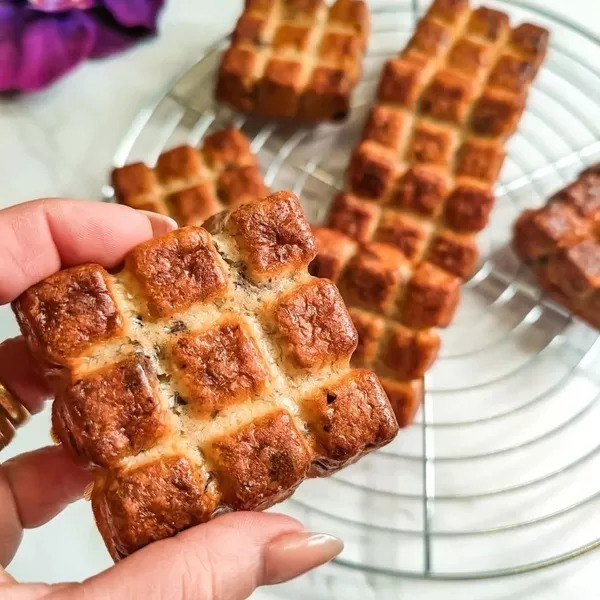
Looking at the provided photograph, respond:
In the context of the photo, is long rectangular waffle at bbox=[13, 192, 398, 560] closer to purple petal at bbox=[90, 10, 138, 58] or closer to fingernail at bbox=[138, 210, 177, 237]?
fingernail at bbox=[138, 210, 177, 237]

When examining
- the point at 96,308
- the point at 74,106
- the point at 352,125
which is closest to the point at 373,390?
the point at 96,308

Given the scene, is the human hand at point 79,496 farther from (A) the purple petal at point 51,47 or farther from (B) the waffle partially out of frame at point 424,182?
(A) the purple petal at point 51,47

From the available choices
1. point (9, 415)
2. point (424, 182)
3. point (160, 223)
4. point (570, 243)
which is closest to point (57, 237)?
point (160, 223)

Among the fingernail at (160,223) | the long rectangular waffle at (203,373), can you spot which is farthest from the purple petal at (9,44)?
the long rectangular waffle at (203,373)

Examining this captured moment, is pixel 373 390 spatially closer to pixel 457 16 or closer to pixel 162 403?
pixel 162 403

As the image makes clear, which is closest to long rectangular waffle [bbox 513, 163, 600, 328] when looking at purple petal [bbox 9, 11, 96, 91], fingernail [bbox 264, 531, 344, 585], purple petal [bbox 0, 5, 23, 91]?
fingernail [bbox 264, 531, 344, 585]

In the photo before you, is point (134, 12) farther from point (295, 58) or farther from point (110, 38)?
point (295, 58)

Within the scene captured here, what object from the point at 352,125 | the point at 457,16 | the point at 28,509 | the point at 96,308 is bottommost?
the point at 28,509
